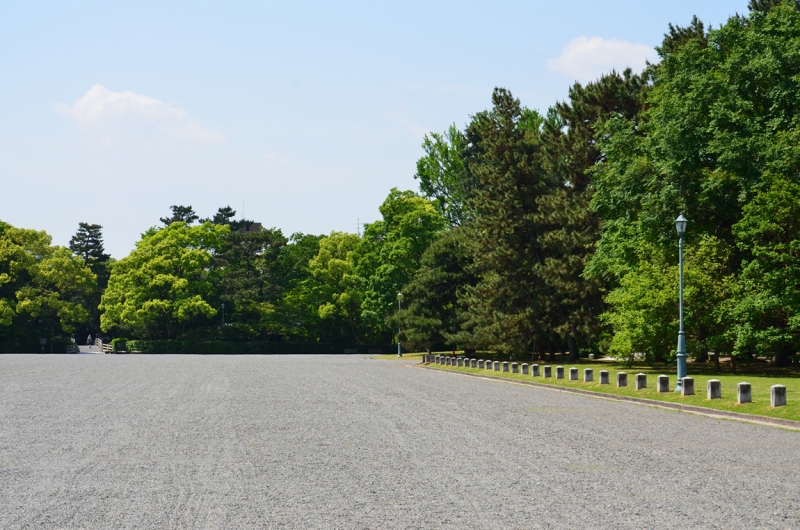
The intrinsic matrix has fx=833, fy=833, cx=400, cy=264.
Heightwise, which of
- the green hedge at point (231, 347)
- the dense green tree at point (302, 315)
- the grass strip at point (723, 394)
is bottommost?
the grass strip at point (723, 394)

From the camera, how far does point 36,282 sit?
7988cm

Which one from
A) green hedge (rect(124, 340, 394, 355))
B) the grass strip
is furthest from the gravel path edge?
green hedge (rect(124, 340, 394, 355))

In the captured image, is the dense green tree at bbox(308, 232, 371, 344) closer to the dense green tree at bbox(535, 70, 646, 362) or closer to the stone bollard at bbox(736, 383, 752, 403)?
the dense green tree at bbox(535, 70, 646, 362)

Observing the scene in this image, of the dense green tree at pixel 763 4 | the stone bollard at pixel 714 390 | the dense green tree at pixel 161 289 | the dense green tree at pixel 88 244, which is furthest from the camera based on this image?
the dense green tree at pixel 88 244

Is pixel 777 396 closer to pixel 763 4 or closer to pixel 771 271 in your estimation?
pixel 771 271

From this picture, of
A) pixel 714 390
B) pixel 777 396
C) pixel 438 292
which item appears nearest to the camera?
pixel 777 396

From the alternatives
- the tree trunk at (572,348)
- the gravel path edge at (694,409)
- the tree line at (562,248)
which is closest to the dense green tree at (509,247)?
the tree line at (562,248)

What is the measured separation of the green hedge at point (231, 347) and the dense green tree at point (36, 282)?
27.4ft

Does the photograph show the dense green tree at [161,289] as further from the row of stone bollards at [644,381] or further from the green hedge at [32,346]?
the row of stone bollards at [644,381]

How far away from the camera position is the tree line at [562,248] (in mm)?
32875

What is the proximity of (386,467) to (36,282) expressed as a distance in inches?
3050

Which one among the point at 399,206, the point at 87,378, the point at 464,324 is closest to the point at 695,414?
the point at 87,378

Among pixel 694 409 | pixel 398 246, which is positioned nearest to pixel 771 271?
pixel 694 409

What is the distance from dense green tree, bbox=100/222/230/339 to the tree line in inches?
8.1
